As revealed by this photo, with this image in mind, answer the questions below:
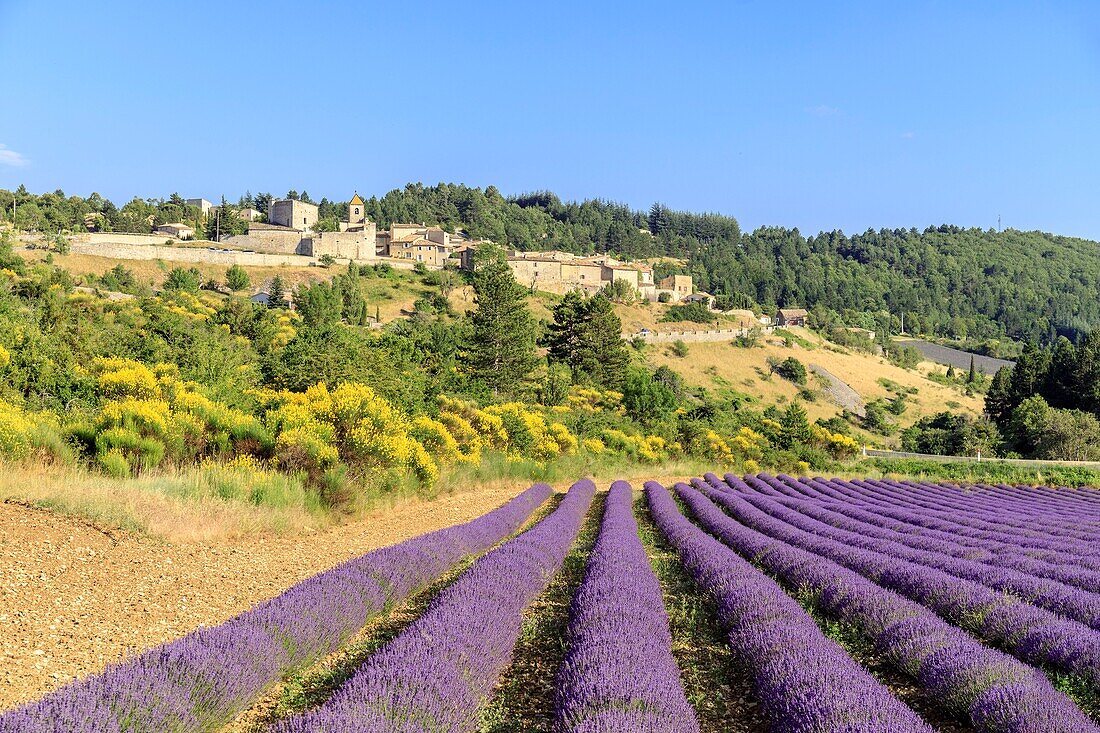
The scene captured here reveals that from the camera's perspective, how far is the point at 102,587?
20.0ft

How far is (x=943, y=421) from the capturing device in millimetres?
53875

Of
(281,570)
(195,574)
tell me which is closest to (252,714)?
(195,574)

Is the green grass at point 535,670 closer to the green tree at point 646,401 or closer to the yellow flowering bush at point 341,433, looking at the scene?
the yellow flowering bush at point 341,433

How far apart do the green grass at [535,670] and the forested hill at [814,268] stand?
11003 centimetres

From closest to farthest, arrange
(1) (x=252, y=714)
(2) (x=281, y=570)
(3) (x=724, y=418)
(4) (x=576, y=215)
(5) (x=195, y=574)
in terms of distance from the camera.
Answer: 1. (1) (x=252, y=714)
2. (5) (x=195, y=574)
3. (2) (x=281, y=570)
4. (3) (x=724, y=418)
5. (4) (x=576, y=215)

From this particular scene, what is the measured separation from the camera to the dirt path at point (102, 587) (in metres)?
4.69

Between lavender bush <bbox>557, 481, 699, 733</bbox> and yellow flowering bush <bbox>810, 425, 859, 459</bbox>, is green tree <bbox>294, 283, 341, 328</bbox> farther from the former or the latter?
lavender bush <bbox>557, 481, 699, 733</bbox>

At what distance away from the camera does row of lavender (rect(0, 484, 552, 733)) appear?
134 inches

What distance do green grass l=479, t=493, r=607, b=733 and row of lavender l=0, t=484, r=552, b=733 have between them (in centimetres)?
130

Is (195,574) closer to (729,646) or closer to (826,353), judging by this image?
(729,646)

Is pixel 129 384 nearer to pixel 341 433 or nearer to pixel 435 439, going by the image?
pixel 341 433

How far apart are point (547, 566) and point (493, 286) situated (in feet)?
108

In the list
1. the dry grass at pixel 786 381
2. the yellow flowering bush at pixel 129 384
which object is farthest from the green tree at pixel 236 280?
the yellow flowering bush at pixel 129 384

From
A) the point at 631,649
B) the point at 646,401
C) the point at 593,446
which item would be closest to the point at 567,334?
the point at 646,401
